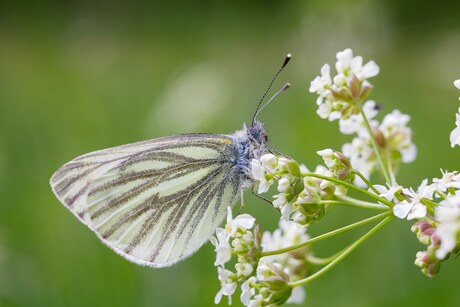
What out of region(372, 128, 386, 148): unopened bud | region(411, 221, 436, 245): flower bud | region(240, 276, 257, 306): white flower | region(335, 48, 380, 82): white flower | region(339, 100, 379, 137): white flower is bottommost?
region(240, 276, 257, 306): white flower

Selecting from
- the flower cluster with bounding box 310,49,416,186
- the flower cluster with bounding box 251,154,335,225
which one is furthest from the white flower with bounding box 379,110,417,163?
the flower cluster with bounding box 251,154,335,225

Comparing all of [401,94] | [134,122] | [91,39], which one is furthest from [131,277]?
[91,39]

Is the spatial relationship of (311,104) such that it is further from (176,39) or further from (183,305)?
(176,39)

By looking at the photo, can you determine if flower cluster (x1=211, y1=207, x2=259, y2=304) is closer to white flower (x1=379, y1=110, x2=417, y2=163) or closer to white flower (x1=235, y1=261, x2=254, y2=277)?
white flower (x1=235, y1=261, x2=254, y2=277)

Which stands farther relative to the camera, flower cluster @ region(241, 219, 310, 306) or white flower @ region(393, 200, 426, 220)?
flower cluster @ region(241, 219, 310, 306)

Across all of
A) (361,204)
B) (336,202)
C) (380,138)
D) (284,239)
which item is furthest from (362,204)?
(380,138)

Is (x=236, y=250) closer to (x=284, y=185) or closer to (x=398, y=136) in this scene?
(x=284, y=185)

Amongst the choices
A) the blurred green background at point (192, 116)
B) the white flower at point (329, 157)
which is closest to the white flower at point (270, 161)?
the white flower at point (329, 157)

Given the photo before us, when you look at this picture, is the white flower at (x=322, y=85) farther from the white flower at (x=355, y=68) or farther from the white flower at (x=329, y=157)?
the white flower at (x=329, y=157)
